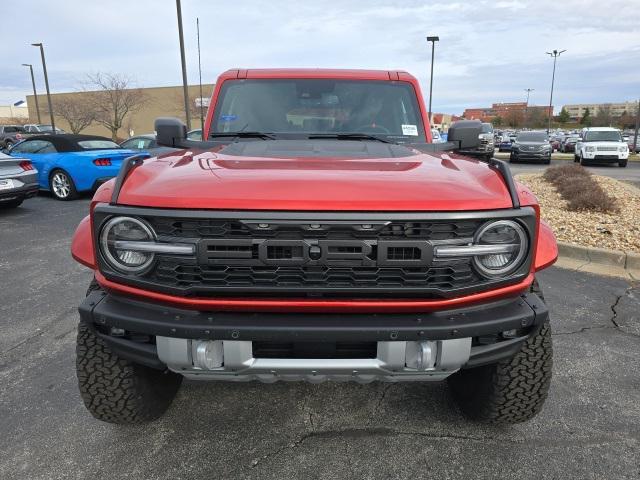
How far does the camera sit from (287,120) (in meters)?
3.29

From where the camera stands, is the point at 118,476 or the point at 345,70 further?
the point at 345,70

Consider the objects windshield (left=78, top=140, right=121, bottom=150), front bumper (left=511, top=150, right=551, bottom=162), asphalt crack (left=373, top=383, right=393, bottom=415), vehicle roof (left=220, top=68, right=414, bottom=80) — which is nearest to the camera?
asphalt crack (left=373, top=383, right=393, bottom=415)

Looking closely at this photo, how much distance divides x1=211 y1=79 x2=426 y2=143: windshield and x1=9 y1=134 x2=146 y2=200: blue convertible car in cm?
716

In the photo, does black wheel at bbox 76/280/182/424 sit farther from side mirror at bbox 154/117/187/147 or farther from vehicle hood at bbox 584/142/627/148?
vehicle hood at bbox 584/142/627/148

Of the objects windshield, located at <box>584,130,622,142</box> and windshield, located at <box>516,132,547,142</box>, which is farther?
windshield, located at <box>516,132,547,142</box>

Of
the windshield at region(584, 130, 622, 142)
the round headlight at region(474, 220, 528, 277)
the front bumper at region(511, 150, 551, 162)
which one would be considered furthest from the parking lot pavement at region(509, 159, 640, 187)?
the round headlight at region(474, 220, 528, 277)

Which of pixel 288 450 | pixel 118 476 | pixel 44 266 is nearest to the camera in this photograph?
pixel 118 476

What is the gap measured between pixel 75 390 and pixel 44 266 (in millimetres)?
3239

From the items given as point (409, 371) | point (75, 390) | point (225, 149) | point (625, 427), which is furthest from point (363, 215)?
point (75, 390)

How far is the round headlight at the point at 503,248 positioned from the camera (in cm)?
190

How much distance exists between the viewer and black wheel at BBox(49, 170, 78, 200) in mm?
10152

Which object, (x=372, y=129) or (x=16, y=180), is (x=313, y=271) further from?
(x=16, y=180)

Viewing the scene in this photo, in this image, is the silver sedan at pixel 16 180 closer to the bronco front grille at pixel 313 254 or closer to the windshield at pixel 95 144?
the windshield at pixel 95 144

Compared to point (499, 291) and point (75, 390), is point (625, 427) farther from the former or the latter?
point (75, 390)
